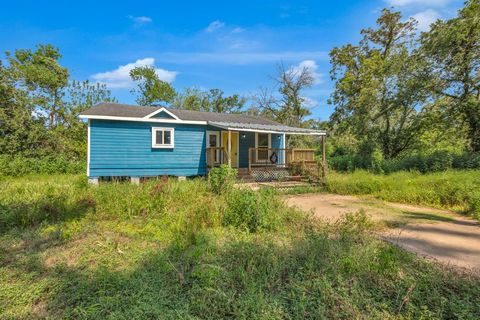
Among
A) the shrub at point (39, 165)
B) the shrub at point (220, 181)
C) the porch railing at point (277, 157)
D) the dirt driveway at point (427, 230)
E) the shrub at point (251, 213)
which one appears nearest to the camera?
the dirt driveway at point (427, 230)

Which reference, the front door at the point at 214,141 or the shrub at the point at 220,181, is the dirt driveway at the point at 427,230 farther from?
the front door at the point at 214,141

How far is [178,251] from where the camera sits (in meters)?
3.82

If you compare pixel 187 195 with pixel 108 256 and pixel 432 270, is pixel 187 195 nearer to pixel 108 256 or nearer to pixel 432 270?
pixel 108 256

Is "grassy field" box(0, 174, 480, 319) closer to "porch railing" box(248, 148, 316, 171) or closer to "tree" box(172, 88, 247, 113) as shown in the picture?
"porch railing" box(248, 148, 316, 171)

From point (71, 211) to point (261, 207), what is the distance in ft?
13.5

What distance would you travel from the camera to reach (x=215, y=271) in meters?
3.04

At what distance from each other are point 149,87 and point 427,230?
1208 inches

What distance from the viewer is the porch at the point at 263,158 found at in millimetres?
13109

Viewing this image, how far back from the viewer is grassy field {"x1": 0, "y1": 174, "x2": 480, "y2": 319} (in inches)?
99.1

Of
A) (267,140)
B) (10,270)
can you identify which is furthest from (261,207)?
(267,140)

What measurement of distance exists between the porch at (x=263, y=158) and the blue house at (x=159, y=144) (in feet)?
0.18

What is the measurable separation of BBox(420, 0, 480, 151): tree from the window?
14595 millimetres

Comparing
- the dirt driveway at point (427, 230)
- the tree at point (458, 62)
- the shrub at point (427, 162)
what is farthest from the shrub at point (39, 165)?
the tree at point (458, 62)

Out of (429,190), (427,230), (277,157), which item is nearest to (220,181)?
(427,230)
